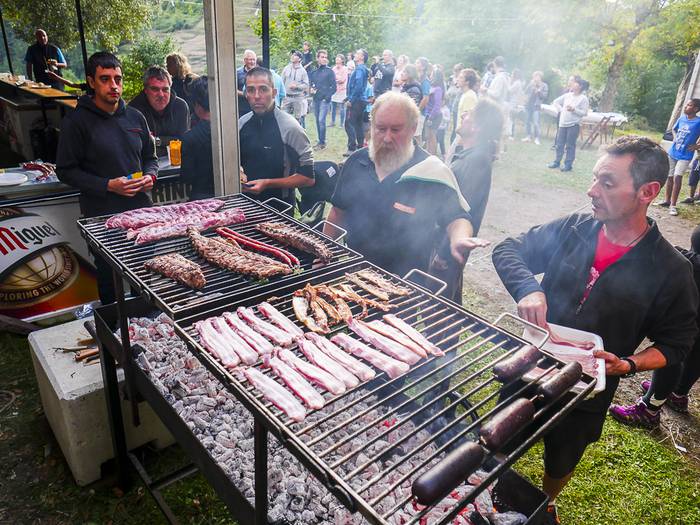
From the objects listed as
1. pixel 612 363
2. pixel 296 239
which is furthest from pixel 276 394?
pixel 612 363

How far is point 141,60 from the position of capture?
762 inches

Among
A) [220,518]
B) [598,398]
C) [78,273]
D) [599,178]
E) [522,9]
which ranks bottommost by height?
[220,518]

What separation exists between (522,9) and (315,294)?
1951 centimetres

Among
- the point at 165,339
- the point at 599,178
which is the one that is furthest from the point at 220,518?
the point at 599,178

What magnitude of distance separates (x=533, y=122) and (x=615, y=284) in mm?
18633

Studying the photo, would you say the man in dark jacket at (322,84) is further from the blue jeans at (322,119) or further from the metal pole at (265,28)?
the metal pole at (265,28)

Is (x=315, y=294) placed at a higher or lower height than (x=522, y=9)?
lower

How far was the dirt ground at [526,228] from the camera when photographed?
15.8ft

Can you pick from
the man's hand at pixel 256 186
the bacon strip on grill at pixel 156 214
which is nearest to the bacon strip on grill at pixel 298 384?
the bacon strip on grill at pixel 156 214

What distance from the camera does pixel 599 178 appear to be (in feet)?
9.48

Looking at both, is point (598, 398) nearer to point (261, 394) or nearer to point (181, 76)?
point (261, 394)

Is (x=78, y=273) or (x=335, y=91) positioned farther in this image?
(x=335, y=91)

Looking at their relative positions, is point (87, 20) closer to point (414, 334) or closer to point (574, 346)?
point (414, 334)

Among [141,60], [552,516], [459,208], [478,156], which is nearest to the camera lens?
[552,516]
